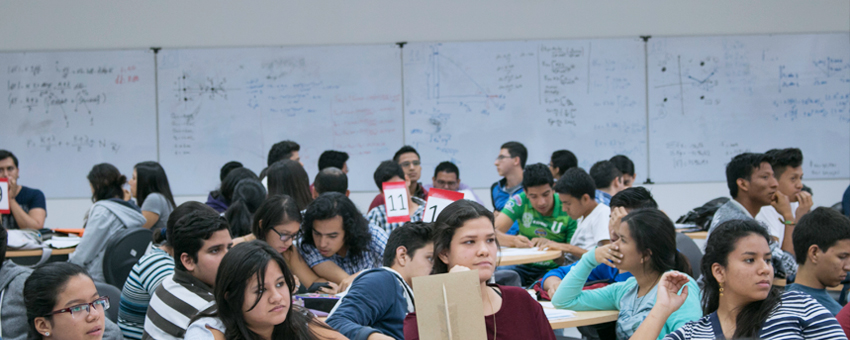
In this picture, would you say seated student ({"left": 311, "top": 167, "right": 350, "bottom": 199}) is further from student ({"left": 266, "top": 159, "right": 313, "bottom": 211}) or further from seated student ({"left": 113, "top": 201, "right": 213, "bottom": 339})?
seated student ({"left": 113, "top": 201, "right": 213, "bottom": 339})

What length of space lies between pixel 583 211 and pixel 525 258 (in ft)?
1.68

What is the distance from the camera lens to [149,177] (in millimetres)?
4238

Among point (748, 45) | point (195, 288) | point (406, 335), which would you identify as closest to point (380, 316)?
point (406, 335)

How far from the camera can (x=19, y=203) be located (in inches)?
197

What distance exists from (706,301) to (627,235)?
1.18 ft

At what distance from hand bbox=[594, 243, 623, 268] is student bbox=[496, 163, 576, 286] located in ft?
5.18

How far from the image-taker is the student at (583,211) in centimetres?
369

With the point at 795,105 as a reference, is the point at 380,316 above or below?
below

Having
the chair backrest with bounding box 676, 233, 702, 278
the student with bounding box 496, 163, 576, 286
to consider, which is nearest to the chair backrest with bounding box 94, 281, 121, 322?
the student with bounding box 496, 163, 576, 286

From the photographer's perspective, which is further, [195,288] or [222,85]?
[222,85]

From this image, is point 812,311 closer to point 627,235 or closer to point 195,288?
point 627,235

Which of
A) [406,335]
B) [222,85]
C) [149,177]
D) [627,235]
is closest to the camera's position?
[406,335]

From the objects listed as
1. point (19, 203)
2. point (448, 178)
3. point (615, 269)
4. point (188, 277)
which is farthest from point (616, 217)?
point (19, 203)

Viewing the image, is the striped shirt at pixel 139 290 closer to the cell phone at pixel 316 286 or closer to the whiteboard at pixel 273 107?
the cell phone at pixel 316 286
